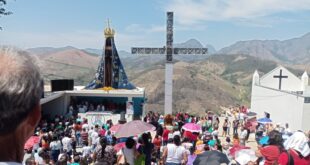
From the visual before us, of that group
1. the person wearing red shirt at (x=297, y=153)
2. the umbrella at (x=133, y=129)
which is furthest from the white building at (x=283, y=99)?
the person wearing red shirt at (x=297, y=153)

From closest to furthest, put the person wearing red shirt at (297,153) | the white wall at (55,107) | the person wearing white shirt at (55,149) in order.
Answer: the person wearing red shirt at (297,153) → the person wearing white shirt at (55,149) → the white wall at (55,107)

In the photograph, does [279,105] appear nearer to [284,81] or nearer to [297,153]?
[284,81]

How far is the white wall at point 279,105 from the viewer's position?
26.7 meters

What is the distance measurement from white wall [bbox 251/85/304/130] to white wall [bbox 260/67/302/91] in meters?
2.12

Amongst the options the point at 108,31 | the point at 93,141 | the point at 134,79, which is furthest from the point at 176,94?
the point at 93,141

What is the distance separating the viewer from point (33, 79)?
5.21ft

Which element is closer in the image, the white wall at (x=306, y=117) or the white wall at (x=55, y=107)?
the white wall at (x=306, y=117)

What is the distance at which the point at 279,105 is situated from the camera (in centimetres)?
3028

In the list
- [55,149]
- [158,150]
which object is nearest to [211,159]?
[158,150]

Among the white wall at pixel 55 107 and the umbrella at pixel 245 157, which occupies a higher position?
the umbrella at pixel 245 157

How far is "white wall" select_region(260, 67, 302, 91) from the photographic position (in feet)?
119

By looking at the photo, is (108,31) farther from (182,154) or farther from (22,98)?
(22,98)

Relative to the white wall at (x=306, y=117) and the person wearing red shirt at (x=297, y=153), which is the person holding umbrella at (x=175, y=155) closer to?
the person wearing red shirt at (x=297, y=153)

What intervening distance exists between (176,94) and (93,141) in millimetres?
101879
